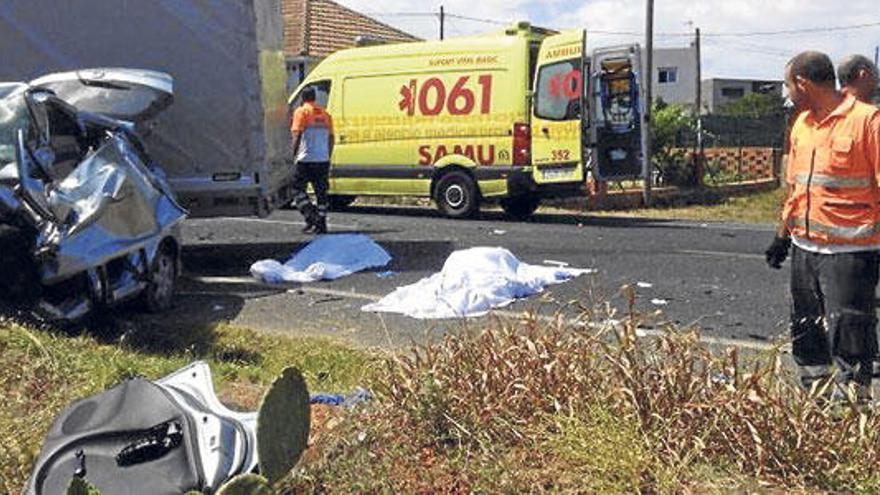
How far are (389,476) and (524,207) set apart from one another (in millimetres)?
12624

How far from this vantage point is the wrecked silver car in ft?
21.6

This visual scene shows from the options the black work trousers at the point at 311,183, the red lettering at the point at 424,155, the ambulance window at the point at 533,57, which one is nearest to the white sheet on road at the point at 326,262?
the black work trousers at the point at 311,183

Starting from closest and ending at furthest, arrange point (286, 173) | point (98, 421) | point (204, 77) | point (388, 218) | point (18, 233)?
1. point (98, 421)
2. point (18, 233)
3. point (204, 77)
4. point (286, 173)
5. point (388, 218)

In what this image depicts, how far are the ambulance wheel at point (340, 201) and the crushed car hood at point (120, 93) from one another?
8313mm

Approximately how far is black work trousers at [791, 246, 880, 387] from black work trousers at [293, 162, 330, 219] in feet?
26.5

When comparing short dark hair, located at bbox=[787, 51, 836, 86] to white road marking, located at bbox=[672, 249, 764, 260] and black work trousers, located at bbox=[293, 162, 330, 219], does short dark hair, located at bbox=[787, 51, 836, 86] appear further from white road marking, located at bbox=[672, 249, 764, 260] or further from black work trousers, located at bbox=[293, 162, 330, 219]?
black work trousers, located at bbox=[293, 162, 330, 219]

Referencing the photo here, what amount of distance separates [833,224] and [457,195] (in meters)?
11.1

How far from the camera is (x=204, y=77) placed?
1014 centimetres

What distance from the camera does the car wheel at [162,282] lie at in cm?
782

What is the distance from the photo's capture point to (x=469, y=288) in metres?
8.01

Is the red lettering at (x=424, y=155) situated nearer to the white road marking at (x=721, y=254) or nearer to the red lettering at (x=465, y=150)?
the red lettering at (x=465, y=150)

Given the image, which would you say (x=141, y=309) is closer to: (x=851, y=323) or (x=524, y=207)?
(x=851, y=323)

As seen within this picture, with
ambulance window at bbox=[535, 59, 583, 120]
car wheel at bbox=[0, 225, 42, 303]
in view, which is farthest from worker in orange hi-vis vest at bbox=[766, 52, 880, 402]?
ambulance window at bbox=[535, 59, 583, 120]

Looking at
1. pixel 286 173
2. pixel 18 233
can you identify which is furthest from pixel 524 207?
pixel 18 233
